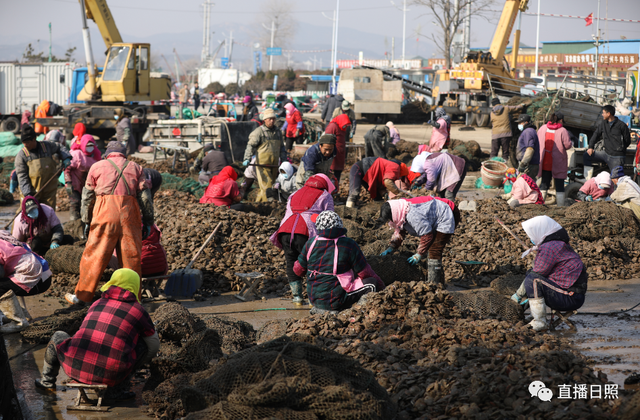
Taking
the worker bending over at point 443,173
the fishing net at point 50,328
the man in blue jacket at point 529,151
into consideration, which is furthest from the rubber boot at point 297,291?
the man in blue jacket at point 529,151

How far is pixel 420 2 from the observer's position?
41875 millimetres

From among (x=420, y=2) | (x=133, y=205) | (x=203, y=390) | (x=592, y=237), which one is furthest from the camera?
(x=420, y=2)

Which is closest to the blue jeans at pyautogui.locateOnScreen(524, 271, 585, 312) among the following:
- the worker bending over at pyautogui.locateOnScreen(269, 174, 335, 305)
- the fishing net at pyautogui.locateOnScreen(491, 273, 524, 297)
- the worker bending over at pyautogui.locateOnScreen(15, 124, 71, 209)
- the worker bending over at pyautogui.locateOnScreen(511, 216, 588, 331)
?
the worker bending over at pyautogui.locateOnScreen(511, 216, 588, 331)

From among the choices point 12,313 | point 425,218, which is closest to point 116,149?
point 12,313

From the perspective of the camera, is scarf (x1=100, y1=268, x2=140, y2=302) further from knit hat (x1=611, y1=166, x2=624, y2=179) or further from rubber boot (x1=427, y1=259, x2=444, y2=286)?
knit hat (x1=611, y1=166, x2=624, y2=179)

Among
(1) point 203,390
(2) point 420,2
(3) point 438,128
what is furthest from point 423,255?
(2) point 420,2

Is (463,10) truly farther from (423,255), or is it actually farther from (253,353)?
(253,353)

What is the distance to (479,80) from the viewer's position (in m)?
24.7

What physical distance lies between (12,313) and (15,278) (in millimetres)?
326

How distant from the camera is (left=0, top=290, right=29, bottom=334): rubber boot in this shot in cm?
562

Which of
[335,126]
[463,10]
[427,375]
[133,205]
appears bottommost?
[427,375]

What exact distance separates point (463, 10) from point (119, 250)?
40.2m

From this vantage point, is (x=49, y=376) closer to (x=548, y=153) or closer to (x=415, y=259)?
(x=415, y=259)

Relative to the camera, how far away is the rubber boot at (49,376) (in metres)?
4.50
